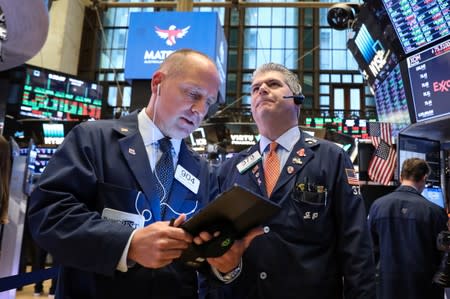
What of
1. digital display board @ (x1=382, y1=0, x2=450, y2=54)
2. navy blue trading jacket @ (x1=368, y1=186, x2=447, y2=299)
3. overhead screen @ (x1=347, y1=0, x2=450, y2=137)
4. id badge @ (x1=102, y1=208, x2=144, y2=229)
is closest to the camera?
id badge @ (x1=102, y1=208, x2=144, y2=229)

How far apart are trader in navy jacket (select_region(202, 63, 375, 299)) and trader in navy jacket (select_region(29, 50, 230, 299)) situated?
383 millimetres

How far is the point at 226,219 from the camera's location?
1271mm

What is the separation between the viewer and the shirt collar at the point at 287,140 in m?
2.16

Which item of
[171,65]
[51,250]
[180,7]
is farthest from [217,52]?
[51,250]

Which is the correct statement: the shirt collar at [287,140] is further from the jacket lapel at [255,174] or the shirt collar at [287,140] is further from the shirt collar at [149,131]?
the shirt collar at [149,131]

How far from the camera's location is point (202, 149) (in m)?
8.18

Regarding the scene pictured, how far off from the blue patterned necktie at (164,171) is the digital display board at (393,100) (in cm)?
385

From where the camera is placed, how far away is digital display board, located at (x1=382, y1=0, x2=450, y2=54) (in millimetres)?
3924

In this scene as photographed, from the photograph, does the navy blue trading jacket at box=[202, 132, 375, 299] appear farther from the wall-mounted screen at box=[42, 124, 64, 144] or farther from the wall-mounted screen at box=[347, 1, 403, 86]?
the wall-mounted screen at box=[42, 124, 64, 144]

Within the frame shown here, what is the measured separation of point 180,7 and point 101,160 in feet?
23.5

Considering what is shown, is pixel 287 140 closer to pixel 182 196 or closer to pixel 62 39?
pixel 182 196

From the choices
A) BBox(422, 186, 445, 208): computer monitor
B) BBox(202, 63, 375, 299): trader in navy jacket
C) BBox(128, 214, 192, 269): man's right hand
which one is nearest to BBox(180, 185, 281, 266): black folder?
BBox(128, 214, 192, 269): man's right hand

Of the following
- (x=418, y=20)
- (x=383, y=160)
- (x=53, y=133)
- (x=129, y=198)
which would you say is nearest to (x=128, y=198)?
(x=129, y=198)

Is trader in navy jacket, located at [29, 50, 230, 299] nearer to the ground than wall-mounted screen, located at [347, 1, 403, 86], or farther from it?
nearer to the ground
